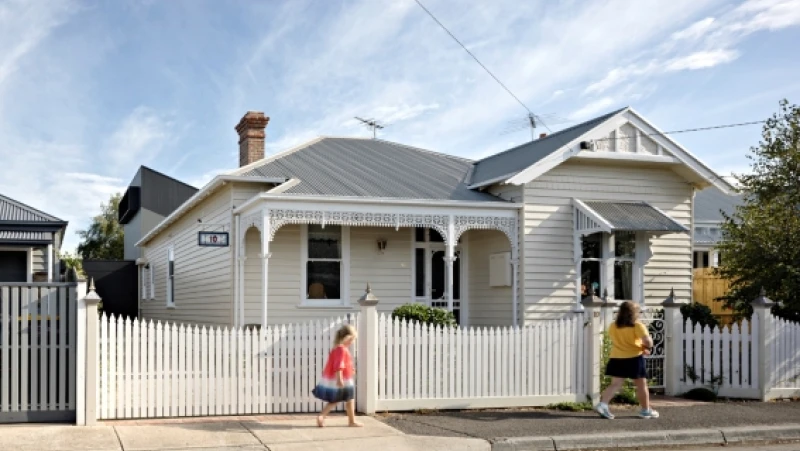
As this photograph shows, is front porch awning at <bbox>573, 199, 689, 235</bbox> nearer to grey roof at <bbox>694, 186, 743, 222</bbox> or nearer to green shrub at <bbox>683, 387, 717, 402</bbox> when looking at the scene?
green shrub at <bbox>683, 387, 717, 402</bbox>

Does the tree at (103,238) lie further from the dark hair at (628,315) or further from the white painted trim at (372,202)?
the dark hair at (628,315)

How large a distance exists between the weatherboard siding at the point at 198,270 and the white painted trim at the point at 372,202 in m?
1.62

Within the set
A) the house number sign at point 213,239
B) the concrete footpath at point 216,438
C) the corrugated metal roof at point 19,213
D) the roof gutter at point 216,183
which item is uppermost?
the roof gutter at point 216,183

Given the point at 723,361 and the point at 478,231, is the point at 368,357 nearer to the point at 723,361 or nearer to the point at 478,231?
the point at 723,361

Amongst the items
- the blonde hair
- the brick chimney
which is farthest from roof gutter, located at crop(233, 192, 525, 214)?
the blonde hair

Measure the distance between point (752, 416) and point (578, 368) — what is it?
7.81 ft

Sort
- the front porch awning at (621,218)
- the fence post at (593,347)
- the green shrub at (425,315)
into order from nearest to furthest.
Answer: the fence post at (593,347) < the green shrub at (425,315) < the front porch awning at (621,218)

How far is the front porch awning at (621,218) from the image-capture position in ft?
54.4

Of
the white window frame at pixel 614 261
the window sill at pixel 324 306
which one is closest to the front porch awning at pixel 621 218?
the white window frame at pixel 614 261

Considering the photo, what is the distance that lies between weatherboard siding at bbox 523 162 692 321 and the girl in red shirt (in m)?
7.24

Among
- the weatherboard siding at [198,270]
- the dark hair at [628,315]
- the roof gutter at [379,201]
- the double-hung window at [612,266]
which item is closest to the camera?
the dark hair at [628,315]

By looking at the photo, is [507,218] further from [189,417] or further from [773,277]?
[189,417]

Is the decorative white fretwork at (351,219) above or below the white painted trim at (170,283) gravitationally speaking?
above

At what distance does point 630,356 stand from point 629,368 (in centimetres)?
16
